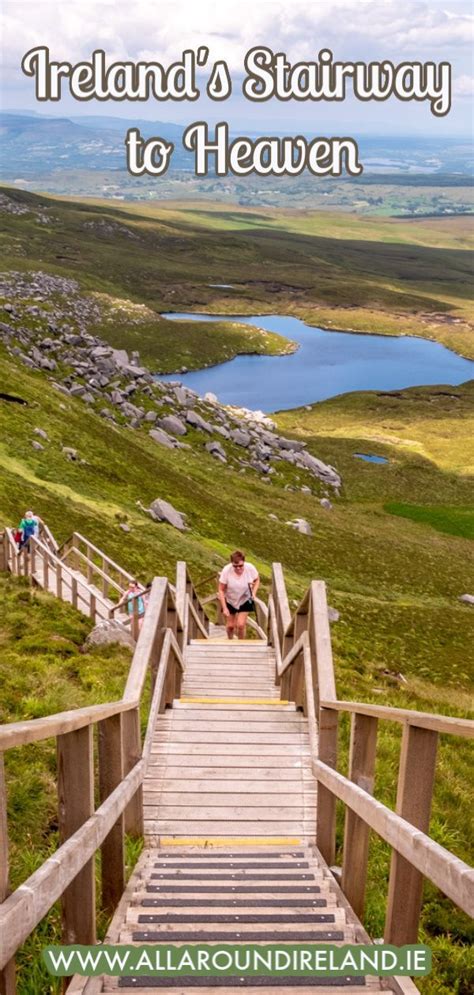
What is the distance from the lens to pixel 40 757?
7039 millimetres

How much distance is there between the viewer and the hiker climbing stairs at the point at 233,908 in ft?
11.9

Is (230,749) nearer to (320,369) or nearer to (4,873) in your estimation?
(4,873)

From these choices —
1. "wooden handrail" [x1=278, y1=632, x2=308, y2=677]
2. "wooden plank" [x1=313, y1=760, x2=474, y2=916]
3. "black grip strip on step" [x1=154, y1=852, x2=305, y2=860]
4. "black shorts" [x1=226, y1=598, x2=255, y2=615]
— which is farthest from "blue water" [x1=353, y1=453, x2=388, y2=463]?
"wooden plank" [x1=313, y1=760, x2=474, y2=916]

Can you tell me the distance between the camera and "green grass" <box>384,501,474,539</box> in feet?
172

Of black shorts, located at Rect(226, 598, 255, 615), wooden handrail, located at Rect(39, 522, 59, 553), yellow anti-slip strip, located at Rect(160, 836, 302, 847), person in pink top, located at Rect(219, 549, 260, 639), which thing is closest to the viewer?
yellow anti-slip strip, located at Rect(160, 836, 302, 847)

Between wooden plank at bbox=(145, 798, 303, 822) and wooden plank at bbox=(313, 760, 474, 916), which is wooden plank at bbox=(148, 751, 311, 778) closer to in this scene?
wooden plank at bbox=(145, 798, 303, 822)

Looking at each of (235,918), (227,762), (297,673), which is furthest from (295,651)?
(235,918)

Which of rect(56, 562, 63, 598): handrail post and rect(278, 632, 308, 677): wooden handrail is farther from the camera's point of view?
rect(56, 562, 63, 598): handrail post

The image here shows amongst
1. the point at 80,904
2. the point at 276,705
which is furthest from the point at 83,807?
the point at 276,705

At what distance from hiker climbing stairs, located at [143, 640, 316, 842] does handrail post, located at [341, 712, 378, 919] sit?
1341 mm

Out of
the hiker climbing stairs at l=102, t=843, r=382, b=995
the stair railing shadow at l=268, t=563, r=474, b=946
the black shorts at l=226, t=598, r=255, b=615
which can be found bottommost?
the black shorts at l=226, t=598, r=255, b=615

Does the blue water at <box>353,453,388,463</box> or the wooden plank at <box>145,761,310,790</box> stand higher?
the wooden plank at <box>145,761,310,790</box>

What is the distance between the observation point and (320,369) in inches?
5246

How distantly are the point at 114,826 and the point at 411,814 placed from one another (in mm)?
1906
